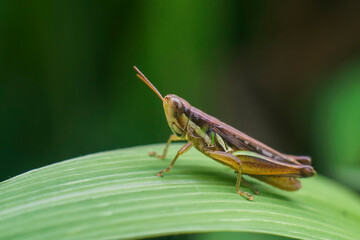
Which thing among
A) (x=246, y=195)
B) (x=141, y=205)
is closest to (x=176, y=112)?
(x=246, y=195)

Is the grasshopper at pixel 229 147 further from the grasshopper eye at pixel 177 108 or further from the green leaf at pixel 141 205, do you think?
the green leaf at pixel 141 205

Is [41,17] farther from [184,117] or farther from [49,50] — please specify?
[184,117]

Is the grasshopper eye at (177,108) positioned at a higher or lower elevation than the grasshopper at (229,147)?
higher

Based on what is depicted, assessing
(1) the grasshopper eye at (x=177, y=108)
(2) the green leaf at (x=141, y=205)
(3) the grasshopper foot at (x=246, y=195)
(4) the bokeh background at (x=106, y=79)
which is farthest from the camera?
(4) the bokeh background at (x=106, y=79)

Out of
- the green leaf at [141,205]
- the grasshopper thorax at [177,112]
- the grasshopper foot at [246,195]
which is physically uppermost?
the grasshopper thorax at [177,112]

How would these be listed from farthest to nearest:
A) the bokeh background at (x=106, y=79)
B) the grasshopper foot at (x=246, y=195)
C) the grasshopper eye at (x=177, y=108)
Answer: the bokeh background at (x=106, y=79), the grasshopper eye at (x=177, y=108), the grasshopper foot at (x=246, y=195)

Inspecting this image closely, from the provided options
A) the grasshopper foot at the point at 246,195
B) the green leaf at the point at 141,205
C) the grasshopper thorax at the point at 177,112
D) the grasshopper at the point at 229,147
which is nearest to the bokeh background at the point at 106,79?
the grasshopper at the point at 229,147

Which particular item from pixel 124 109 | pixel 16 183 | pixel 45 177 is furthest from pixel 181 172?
pixel 124 109
